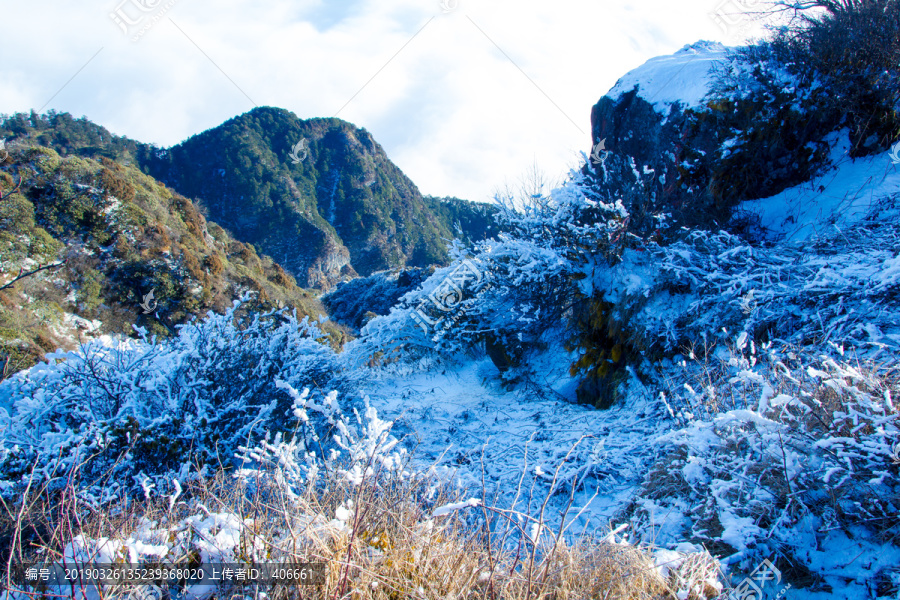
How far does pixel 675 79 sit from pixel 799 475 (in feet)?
23.5

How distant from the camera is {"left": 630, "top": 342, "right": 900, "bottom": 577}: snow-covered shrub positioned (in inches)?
74.2

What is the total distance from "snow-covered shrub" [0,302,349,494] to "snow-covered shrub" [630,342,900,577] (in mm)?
2612

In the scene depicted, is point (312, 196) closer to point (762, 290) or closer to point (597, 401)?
point (597, 401)

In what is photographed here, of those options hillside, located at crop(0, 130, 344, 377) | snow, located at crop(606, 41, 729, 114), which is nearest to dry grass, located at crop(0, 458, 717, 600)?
snow, located at crop(606, 41, 729, 114)

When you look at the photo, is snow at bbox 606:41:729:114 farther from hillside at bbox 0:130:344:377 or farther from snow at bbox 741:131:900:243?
hillside at bbox 0:130:344:377

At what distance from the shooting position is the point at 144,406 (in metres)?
4.45

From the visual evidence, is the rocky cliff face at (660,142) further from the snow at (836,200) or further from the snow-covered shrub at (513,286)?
the snow at (836,200)

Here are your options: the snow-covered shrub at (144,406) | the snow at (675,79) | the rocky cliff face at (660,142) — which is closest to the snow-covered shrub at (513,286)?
the rocky cliff face at (660,142)

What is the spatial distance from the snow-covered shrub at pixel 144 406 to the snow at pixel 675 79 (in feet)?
23.7

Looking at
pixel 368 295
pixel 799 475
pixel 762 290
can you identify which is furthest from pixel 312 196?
pixel 799 475

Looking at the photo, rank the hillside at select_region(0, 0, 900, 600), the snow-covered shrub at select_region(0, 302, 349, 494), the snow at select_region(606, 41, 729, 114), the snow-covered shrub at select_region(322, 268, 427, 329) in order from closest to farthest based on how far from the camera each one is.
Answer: the hillside at select_region(0, 0, 900, 600)
the snow-covered shrub at select_region(0, 302, 349, 494)
the snow at select_region(606, 41, 729, 114)
the snow-covered shrub at select_region(322, 268, 427, 329)

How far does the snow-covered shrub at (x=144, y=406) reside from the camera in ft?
12.9

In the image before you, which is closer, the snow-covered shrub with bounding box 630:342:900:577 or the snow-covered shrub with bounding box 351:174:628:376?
the snow-covered shrub with bounding box 630:342:900:577

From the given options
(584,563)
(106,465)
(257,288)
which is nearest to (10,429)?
(106,465)
